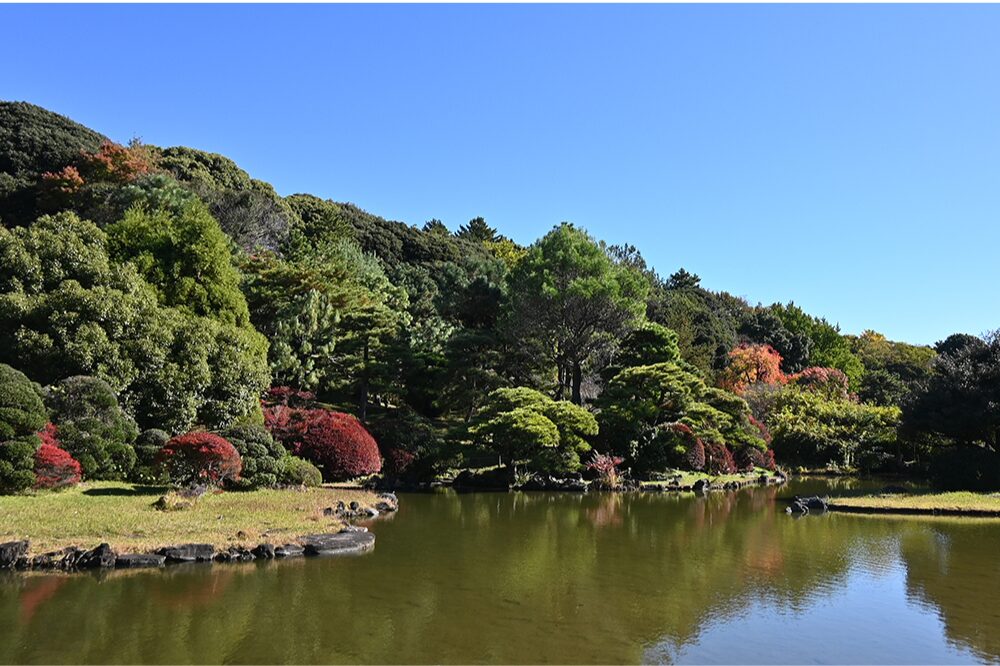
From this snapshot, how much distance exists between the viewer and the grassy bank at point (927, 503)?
16.3 m

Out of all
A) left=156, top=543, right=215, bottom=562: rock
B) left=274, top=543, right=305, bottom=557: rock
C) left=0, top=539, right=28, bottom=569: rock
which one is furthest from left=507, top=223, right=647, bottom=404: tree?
left=0, top=539, right=28, bottom=569: rock

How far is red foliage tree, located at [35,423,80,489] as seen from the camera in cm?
1235

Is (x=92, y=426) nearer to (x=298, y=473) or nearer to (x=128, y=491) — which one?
(x=128, y=491)

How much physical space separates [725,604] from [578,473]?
13.9 meters

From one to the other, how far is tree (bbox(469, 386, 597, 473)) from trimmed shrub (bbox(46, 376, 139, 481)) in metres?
9.46

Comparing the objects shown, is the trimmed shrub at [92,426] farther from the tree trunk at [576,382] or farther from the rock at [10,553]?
the tree trunk at [576,382]

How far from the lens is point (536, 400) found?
70.8ft

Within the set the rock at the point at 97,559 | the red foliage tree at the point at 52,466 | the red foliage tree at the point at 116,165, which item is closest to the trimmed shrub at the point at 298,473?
the red foliage tree at the point at 52,466

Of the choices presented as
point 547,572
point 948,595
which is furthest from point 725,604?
point 948,595

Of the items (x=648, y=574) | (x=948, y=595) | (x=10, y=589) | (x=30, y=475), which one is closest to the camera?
(x=10, y=589)

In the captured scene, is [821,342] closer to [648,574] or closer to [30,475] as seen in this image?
[648,574]

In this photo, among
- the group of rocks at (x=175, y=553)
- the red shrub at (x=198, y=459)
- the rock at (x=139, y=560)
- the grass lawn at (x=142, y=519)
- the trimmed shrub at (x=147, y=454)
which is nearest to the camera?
the group of rocks at (x=175, y=553)

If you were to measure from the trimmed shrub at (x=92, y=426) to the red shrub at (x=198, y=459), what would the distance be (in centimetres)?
139

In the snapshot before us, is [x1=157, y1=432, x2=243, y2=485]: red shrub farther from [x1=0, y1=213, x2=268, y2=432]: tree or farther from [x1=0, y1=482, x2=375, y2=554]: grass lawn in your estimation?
[x1=0, y1=213, x2=268, y2=432]: tree
